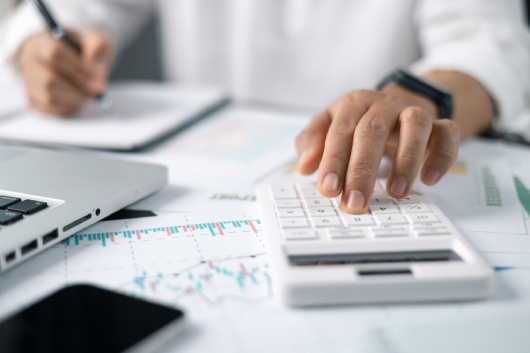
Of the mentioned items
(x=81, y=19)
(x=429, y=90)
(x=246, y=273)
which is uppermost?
(x=81, y=19)

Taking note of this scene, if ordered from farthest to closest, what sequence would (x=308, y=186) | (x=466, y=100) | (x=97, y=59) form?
(x=97, y=59) < (x=466, y=100) < (x=308, y=186)

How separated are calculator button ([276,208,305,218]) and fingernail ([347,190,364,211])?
39 mm

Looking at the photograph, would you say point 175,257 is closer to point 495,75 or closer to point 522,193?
point 522,193

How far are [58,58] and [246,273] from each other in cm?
62

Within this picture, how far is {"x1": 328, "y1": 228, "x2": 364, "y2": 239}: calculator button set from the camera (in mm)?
409

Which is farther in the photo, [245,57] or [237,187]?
[245,57]

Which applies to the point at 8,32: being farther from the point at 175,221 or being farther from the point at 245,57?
the point at 175,221

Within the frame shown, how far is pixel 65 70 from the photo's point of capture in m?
0.88

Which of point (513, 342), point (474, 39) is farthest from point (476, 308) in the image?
point (474, 39)

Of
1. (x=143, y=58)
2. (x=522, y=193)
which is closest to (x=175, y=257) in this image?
(x=522, y=193)

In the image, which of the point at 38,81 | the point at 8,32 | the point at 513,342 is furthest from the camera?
the point at 8,32

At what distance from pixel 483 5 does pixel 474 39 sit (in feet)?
0.20

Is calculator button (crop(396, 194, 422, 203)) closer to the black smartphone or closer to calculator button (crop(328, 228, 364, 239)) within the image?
calculator button (crop(328, 228, 364, 239))

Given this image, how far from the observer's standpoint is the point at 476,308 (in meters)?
0.35
